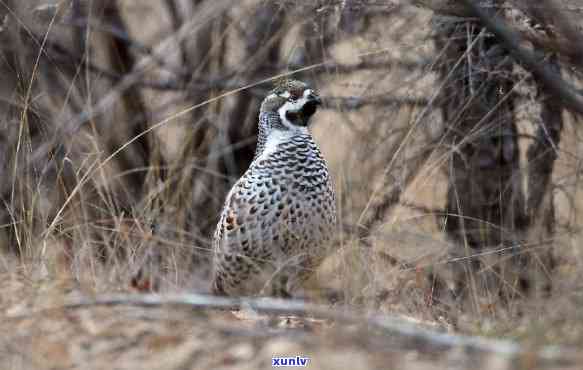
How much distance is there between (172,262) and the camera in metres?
4.17

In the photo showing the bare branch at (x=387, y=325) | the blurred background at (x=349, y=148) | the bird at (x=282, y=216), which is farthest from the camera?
the bird at (x=282, y=216)

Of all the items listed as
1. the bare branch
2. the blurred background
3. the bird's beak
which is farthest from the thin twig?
the bare branch

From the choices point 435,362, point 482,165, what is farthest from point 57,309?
point 482,165

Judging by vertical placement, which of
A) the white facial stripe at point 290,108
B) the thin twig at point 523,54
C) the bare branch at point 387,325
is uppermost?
the thin twig at point 523,54

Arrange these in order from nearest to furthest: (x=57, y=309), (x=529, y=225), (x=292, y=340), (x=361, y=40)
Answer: (x=292, y=340), (x=57, y=309), (x=529, y=225), (x=361, y=40)

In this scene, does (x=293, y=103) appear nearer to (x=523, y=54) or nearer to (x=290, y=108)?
(x=290, y=108)

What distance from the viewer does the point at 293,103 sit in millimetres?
4410

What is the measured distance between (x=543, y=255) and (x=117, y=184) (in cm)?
270

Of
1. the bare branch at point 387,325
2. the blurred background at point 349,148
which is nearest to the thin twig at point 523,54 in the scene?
the blurred background at point 349,148

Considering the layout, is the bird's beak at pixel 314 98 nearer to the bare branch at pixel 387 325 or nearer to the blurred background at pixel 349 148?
the blurred background at pixel 349 148

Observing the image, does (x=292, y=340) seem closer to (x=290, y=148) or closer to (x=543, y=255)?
(x=290, y=148)

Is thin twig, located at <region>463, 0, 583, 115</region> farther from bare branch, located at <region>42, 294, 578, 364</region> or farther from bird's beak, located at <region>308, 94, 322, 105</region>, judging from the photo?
bare branch, located at <region>42, 294, 578, 364</region>

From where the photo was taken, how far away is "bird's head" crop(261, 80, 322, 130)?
439 centimetres

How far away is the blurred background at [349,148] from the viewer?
384 cm
